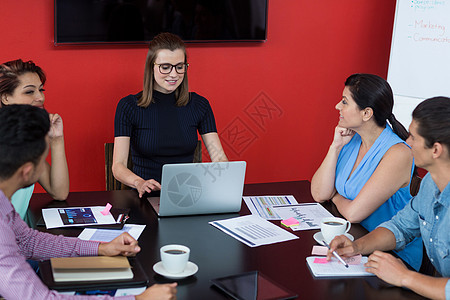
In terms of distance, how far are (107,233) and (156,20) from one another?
1.79m

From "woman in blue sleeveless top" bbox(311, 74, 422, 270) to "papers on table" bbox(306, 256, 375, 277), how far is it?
464mm

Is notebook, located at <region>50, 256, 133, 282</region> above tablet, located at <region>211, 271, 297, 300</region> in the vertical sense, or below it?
above

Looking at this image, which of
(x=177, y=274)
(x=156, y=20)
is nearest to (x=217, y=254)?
(x=177, y=274)

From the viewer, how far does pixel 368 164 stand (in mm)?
2344

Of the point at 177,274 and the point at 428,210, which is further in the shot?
the point at 428,210

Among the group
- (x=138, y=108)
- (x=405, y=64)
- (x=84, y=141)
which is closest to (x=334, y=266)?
(x=138, y=108)

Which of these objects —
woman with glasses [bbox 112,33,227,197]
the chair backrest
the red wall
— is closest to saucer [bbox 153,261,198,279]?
woman with glasses [bbox 112,33,227,197]

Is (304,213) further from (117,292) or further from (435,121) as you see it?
(117,292)

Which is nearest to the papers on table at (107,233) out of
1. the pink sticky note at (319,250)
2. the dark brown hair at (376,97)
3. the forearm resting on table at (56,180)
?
the forearm resting on table at (56,180)

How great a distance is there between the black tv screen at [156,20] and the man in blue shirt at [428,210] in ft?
6.27

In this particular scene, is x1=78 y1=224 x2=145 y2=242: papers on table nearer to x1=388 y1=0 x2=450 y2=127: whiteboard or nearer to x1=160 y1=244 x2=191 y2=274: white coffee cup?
x1=160 y1=244 x2=191 y2=274: white coffee cup

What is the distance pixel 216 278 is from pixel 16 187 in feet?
1.99

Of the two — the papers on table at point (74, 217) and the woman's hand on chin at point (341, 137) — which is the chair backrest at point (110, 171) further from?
the woman's hand on chin at point (341, 137)

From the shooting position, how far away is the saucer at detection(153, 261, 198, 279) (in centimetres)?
155
